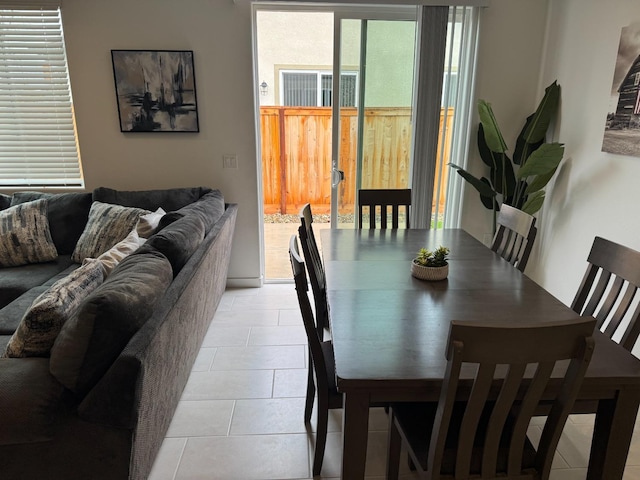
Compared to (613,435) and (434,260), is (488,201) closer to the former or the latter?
(434,260)

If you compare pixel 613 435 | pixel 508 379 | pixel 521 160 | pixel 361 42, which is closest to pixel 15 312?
pixel 508 379

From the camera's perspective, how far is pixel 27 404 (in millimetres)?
1344

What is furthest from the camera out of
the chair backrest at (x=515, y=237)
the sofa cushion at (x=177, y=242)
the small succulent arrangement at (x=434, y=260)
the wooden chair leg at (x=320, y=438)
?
the chair backrest at (x=515, y=237)

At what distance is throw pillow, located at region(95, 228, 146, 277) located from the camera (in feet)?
6.58

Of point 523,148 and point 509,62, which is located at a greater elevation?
point 509,62

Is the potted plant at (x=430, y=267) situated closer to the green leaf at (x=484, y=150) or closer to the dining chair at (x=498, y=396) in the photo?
the dining chair at (x=498, y=396)

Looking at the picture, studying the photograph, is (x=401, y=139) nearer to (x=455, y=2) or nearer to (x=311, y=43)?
(x=455, y=2)

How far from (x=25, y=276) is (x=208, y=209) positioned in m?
1.25

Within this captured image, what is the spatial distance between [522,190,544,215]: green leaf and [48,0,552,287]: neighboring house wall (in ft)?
1.43

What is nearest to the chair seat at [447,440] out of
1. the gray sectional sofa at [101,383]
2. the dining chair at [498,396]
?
the dining chair at [498,396]

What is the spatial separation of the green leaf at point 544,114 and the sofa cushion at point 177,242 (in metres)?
2.65

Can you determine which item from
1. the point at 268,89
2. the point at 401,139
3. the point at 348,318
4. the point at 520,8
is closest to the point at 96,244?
the point at 348,318

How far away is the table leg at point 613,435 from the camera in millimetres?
1293

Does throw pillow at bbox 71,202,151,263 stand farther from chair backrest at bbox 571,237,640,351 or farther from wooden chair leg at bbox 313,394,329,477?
chair backrest at bbox 571,237,640,351
